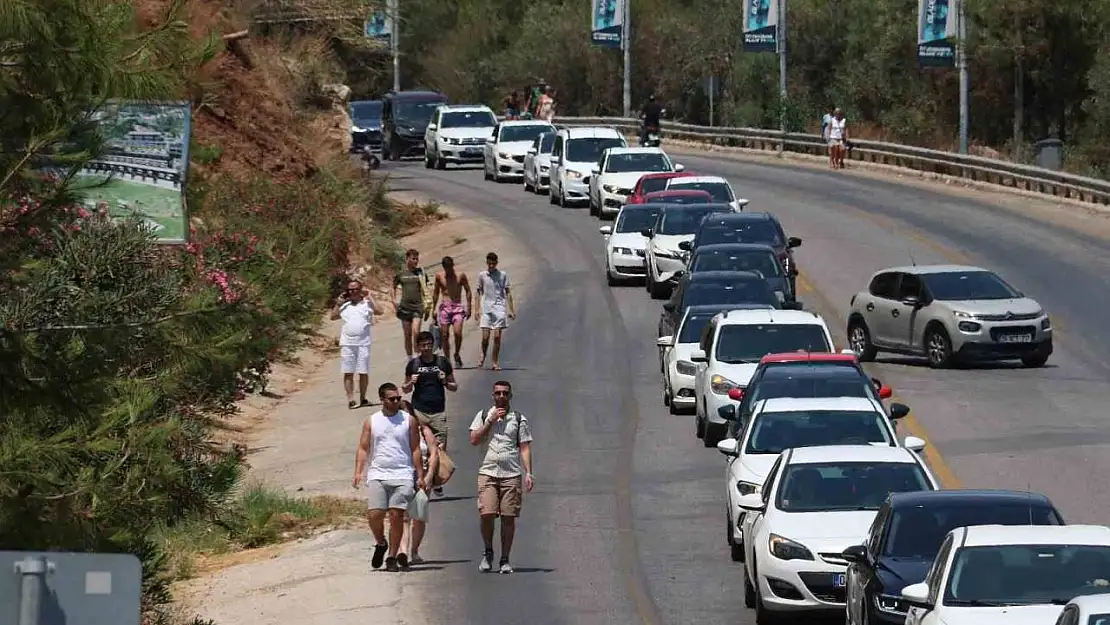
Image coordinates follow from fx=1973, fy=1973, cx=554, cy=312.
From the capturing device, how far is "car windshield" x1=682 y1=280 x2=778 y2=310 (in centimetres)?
2811

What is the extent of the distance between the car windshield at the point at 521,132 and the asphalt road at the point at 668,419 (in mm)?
8116

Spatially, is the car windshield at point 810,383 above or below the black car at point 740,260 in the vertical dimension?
below

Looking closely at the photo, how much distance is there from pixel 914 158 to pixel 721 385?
107 ft

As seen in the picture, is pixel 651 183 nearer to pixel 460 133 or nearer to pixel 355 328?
pixel 355 328

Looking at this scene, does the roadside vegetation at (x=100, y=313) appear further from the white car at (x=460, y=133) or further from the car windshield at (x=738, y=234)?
the white car at (x=460, y=133)

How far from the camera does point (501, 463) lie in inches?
665

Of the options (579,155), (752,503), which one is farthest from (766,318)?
(579,155)

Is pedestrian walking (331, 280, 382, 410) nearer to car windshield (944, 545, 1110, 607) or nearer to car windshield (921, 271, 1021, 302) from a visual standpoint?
car windshield (921, 271, 1021, 302)

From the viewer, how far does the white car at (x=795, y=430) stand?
58.8ft

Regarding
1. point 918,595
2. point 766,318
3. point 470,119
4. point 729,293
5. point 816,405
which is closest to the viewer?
point 918,595

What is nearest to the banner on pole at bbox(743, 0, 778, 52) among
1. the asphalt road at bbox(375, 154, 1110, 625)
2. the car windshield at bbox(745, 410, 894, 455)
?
the asphalt road at bbox(375, 154, 1110, 625)

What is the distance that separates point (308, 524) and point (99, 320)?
10332mm

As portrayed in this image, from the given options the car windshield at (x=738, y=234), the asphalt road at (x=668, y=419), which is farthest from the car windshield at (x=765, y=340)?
the car windshield at (x=738, y=234)

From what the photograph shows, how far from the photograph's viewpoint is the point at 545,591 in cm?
1642
